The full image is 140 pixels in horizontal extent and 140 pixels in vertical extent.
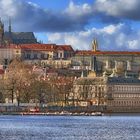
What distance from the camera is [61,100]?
162 metres

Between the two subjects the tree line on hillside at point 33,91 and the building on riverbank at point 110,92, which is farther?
the building on riverbank at point 110,92

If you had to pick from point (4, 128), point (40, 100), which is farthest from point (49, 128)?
point (40, 100)

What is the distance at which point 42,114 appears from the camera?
139 metres

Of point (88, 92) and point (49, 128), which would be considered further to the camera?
point (88, 92)

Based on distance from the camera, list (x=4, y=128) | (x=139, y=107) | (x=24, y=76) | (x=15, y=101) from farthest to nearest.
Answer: (x=24, y=76)
(x=139, y=107)
(x=15, y=101)
(x=4, y=128)

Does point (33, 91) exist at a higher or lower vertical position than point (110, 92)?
lower

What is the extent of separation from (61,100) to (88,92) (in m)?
12.7

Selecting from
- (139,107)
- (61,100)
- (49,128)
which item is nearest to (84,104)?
(61,100)

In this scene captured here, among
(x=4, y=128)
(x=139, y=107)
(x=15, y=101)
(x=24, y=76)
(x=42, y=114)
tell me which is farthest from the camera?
(x=24, y=76)

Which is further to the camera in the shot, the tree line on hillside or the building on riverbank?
the building on riverbank

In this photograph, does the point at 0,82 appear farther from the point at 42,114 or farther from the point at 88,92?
the point at 42,114

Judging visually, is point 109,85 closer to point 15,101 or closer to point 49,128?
point 15,101

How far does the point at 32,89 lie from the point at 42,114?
23172 mm

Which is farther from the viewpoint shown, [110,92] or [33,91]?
[110,92]
